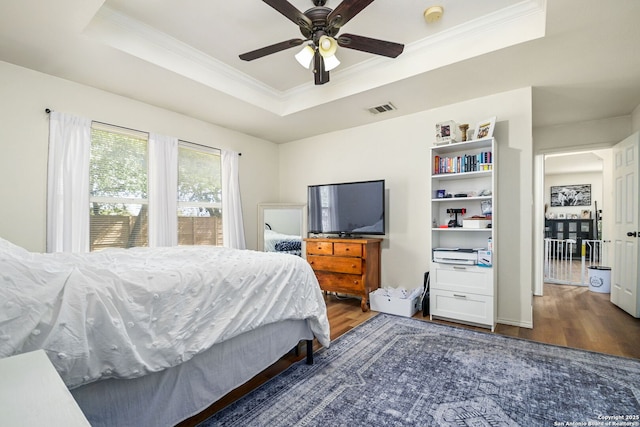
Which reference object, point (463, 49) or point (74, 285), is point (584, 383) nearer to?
point (463, 49)

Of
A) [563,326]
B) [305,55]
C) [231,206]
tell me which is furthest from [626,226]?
[231,206]

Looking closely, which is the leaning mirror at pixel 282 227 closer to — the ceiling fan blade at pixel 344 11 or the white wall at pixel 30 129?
the white wall at pixel 30 129

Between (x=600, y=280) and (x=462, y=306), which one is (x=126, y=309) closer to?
(x=462, y=306)

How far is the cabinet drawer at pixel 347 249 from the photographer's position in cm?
363

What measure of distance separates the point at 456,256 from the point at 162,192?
130 inches

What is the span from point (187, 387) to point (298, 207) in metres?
3.38

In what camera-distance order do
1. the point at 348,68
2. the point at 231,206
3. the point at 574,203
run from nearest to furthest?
the point at 348,68 < the point at 231,206 < the point at 574,203

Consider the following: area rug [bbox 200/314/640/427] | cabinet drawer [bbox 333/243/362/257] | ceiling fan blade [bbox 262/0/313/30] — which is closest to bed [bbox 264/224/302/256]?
cabinet drawer [bbox 333/243/362/257]

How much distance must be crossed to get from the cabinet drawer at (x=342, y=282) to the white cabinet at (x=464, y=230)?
0.84 meters

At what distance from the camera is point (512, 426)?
153cm

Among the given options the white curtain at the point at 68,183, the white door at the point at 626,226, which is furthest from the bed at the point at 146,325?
the white door at the point at 626,226

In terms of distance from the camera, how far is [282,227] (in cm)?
467

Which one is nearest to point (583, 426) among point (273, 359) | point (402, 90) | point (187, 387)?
point (273, 359)

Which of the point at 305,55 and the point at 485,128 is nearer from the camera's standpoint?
the point at 305,55
